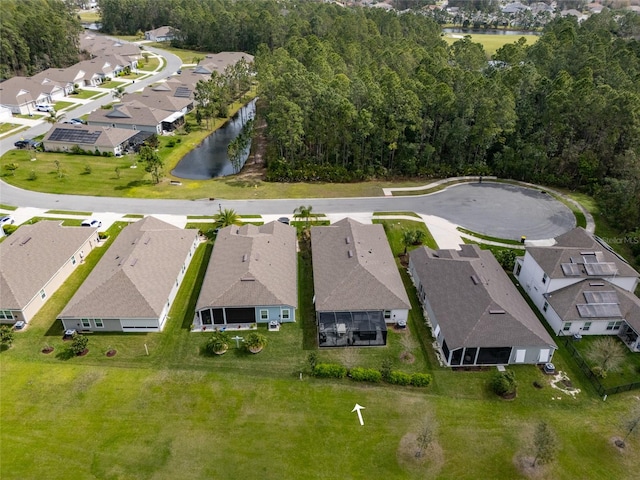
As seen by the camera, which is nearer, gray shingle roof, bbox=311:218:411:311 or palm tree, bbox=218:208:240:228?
gray shingle roof, bbox=311:218:411:311

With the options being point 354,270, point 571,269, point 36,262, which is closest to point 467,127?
point 571,269

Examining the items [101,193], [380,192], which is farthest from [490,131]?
[101,193]

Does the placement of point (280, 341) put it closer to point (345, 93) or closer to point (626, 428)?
point (626, 428)

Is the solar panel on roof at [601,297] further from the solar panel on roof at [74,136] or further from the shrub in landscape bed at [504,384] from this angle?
the solar panel on roof at [74,136]

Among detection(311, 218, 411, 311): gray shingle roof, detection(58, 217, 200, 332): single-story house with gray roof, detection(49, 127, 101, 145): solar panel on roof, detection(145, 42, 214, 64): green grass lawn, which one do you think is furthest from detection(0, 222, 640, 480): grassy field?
detection(145, 42, 214, 64): green grass lawn

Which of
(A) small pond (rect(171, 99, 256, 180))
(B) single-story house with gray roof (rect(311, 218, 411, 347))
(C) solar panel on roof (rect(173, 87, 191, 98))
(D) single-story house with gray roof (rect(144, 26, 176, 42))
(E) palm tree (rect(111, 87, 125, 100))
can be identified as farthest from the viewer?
(D) single-story house with gray roof (rect(144, 26, 176, 42))

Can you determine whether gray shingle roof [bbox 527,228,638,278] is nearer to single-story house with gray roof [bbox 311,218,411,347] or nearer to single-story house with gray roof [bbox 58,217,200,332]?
single-story house with gray roof [bbox 311,218,411,347]
